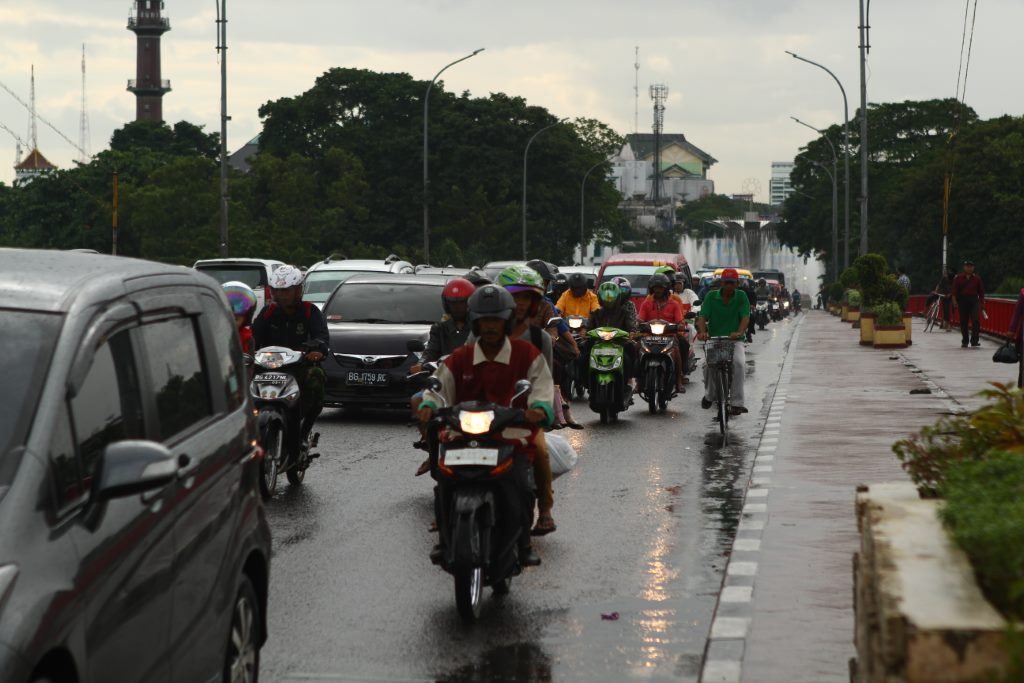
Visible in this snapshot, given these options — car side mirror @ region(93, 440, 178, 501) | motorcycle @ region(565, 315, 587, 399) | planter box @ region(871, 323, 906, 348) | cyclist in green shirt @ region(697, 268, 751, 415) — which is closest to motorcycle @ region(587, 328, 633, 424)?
motorcycle @ region(565, 315, 587, 399)

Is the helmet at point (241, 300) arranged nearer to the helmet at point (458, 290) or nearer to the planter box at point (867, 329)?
the helmet at point (458, 290)

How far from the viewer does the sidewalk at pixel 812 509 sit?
710 centimetres

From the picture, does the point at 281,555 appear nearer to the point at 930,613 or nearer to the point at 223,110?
the point at 930,613

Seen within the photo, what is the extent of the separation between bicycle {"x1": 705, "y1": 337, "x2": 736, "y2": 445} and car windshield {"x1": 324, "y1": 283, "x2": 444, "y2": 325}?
3.92m

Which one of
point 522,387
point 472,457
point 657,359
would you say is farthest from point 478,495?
point 657,359

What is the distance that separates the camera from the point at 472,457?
7840 mm

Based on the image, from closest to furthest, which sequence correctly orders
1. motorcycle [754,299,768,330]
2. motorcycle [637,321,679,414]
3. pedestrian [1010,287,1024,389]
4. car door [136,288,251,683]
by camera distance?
car door [136,288,251,683] → pedestrian [1010,287,1024,389] → motorcycle [637,321,679,414] → motorcycle [754,299,768,330]

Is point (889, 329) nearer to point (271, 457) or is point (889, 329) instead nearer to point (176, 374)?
point (271, 457)

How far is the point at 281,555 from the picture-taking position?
9641 mm

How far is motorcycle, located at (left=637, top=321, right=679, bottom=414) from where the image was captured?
19.6 m

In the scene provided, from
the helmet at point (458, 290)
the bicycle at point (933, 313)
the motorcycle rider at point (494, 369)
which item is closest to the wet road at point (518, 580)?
the motorcycle rider at point (494, 369)

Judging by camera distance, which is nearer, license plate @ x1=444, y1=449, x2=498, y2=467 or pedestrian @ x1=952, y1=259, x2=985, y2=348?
license plate @ x1=444, y1=449, x2=498, y2=467

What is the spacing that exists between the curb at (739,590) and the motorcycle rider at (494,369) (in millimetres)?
979

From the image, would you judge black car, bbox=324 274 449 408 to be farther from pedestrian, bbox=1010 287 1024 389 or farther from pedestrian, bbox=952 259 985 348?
pedestrian, bbox=952 259 985 348
